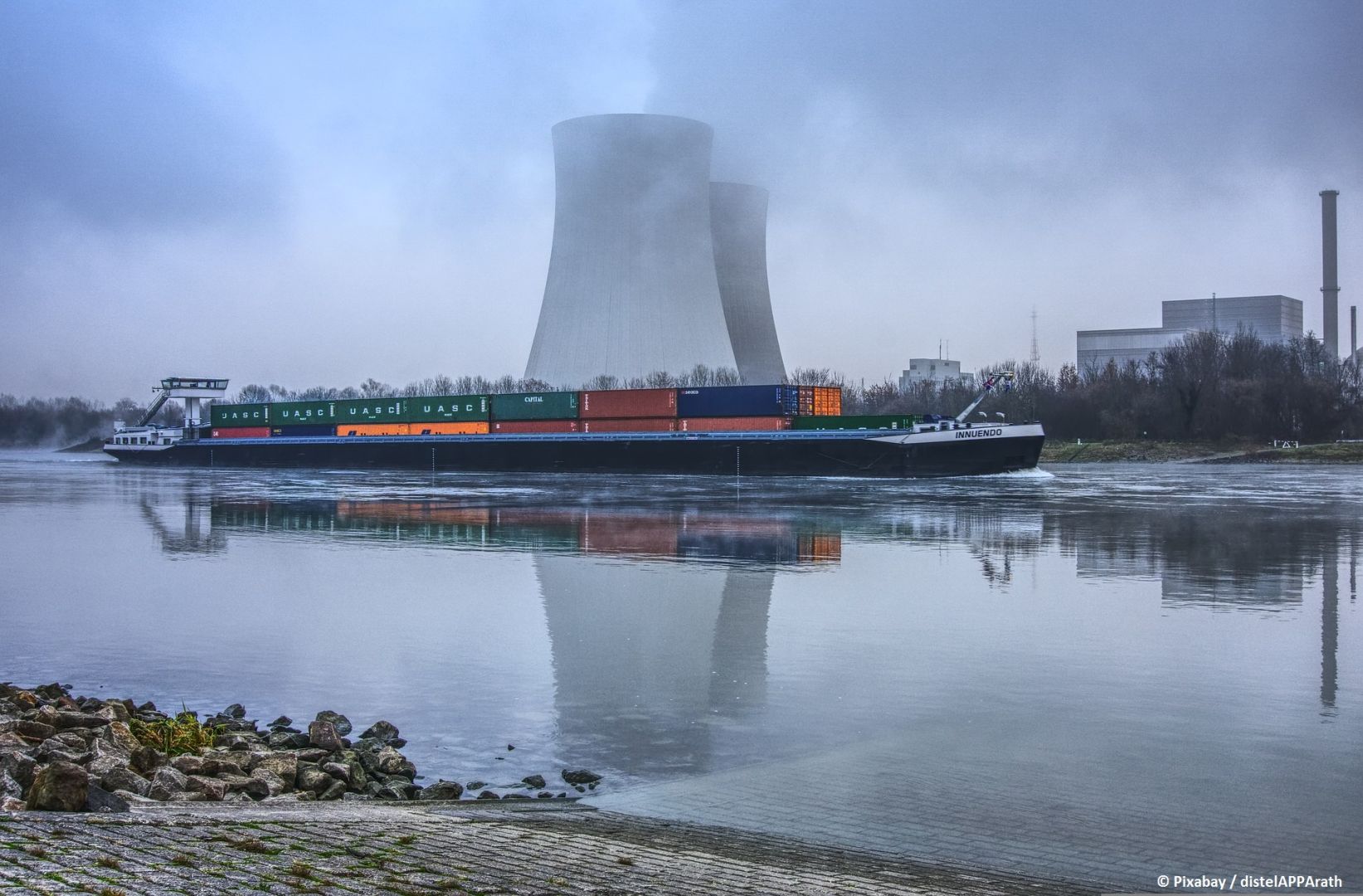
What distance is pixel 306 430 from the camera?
79.9 metres

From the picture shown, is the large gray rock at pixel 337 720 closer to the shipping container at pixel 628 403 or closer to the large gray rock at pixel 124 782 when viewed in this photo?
the large gray rock at pixel 124 782

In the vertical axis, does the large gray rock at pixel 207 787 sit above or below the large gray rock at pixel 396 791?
above

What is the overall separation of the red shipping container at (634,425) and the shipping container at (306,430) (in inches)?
848

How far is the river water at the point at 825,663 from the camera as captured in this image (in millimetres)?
6848

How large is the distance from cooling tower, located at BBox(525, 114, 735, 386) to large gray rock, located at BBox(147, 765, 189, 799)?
6649cm

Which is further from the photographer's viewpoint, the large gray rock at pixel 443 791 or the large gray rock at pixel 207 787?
the large gray rock at pixel 443 791

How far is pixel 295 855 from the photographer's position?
195 inches

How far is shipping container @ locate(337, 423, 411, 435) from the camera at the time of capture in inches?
2970

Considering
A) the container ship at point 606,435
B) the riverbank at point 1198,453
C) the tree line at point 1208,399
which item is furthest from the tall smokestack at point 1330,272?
the container ship at point 606,435

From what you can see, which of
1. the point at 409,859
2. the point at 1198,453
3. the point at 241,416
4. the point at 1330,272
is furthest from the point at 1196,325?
the point at 409,859

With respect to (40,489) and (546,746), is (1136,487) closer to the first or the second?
(546,746)

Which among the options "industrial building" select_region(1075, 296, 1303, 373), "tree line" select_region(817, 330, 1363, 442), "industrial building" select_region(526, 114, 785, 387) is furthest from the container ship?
"industrial building" select_region(1075, 296, 1303, 373)

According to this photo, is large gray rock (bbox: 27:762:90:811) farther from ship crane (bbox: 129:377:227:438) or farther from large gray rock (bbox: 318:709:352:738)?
ship crane (bbox: 129:377:227:438)

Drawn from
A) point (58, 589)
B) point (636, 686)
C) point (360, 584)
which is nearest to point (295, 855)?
point (636, 686)
